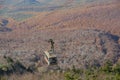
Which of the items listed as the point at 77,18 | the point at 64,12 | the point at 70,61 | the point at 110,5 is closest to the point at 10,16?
the point at 64,12

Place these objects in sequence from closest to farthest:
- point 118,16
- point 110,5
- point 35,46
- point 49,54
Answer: point 49,54, point 35,46, point 118,16, point 110,5

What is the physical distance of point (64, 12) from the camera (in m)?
46.6

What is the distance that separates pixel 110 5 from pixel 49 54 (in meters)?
37.9

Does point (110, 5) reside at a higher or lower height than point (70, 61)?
higher

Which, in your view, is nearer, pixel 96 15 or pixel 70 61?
pixel 70 61

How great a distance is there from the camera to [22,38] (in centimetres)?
3528

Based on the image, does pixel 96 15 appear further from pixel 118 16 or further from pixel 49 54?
pixel 49 54

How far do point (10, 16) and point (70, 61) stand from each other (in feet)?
82.0

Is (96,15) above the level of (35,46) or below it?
above

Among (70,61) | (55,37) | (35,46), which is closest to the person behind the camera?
(70,61)

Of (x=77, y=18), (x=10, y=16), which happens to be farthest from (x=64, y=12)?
(x=10, y=16)

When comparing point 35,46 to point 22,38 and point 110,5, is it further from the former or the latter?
point 110,5

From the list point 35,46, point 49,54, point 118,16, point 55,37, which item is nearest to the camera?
point 49,54

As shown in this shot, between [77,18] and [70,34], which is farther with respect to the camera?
[77,18]
